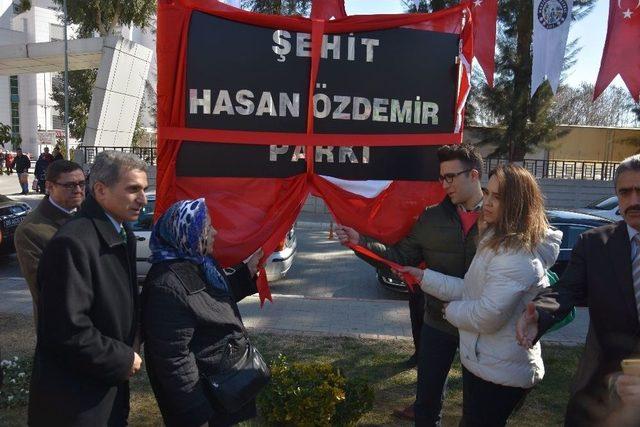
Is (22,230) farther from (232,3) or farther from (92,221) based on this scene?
(232,3)

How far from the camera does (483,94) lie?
21156 millimetres

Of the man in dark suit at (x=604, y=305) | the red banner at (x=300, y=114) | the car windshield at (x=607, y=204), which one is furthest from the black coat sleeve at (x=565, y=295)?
the car windshield at (x=607, y=204)

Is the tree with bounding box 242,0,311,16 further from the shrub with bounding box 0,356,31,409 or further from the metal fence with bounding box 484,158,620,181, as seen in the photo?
the metal fence with bounding box 484,158,620,181

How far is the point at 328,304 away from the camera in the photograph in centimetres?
746

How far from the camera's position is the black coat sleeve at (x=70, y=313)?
6.81 feet

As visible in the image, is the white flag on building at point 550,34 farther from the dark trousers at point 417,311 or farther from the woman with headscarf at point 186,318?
the woman with headscarf at point 186,318

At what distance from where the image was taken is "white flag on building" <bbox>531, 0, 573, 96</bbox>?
5.05m

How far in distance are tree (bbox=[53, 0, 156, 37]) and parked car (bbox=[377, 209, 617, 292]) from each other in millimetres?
27165

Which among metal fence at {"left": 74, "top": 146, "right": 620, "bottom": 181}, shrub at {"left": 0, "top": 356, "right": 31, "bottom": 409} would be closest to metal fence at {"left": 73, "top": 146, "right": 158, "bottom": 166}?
metal fence at {"left": 74, "top": 146, "right": 620, "bottom": 181}

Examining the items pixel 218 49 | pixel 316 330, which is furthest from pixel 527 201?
pixel 316 330

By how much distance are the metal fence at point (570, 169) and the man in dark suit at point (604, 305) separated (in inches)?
753

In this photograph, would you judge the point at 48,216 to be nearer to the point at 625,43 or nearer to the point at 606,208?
the point at 625,43

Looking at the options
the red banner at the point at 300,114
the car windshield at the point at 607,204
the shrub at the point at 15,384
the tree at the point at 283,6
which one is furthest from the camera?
the car windshield at the point at 607,204

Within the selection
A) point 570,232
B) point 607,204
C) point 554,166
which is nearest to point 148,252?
point 570,232
